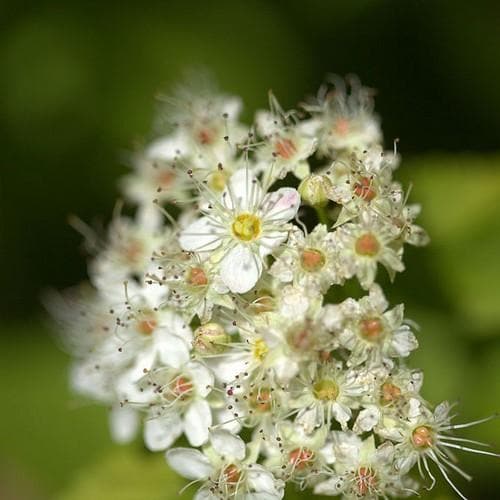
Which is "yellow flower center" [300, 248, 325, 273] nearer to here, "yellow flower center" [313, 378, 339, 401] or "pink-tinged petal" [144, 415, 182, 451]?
"yellow flower center" [313, 378, 339, 401]

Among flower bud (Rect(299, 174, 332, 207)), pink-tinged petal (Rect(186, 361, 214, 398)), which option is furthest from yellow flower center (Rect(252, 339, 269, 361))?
flower bud (Rect(299, 174, 332, 207))

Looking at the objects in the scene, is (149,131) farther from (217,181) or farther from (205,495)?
(205,495)

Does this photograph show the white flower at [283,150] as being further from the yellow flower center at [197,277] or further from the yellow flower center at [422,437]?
the yellow flower center at [422,437]

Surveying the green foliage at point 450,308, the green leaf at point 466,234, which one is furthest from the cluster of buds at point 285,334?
the green leaf at point 466,234

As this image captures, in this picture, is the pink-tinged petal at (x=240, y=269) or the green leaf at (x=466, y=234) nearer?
the pink-tinged petal at (x=240, y=269)

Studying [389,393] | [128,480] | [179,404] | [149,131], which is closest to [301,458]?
[389,393]

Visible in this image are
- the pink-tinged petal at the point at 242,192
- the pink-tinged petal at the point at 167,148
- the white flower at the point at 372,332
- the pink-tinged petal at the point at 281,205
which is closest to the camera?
the white flower at the point at 372,332
